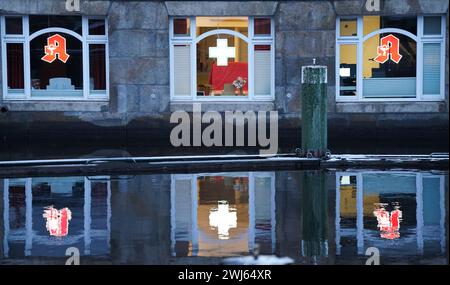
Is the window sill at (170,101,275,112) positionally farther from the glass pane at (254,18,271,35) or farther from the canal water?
the canal water

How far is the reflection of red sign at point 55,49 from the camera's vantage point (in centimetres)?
2381

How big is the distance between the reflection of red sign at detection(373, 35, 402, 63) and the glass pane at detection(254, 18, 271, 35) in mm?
2800

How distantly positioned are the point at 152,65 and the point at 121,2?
1.69m

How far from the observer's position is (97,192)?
16.1 m

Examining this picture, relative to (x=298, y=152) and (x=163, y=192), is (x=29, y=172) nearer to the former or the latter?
(x=163, y=192)

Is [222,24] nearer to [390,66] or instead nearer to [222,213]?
[390,66]

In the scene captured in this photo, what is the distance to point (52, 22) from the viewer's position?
23.8 meters

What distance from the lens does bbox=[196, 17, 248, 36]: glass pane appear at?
942 inches

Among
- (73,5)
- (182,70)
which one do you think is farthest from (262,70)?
(73,5)

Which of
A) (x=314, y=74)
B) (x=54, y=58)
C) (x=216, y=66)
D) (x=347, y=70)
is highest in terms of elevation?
(x=54, y=58)

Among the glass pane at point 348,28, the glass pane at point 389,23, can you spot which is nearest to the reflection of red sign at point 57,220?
the glass pane at point 348,28

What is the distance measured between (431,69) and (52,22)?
9.41m

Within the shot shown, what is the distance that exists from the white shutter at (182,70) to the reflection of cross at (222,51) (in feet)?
2.03

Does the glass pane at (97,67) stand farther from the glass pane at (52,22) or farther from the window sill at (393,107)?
the window sill at (393,107)
